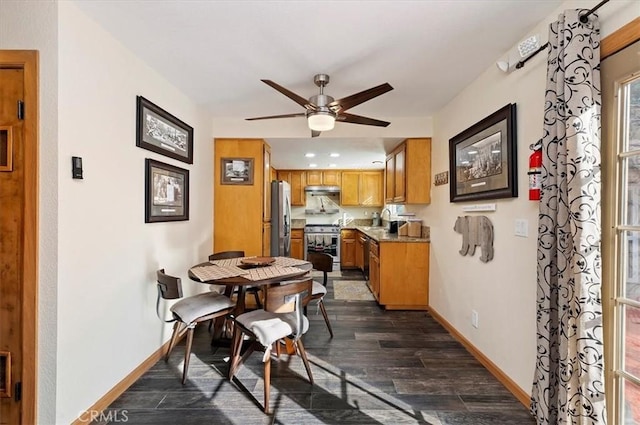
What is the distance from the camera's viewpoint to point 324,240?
609 cm

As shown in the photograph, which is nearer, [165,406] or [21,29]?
[21,29]

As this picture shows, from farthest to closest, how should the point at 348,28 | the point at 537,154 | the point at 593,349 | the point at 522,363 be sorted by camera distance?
1. the point at 522,363
2. the point at 348,28
3. the point at 537,154
4. the point at 593,349

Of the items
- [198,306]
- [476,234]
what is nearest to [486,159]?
[476,234]

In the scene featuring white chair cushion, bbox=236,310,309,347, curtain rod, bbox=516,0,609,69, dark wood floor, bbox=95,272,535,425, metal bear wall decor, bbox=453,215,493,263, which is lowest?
dark wood floor, bbox=95,272,535,425

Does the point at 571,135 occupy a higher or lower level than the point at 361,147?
lower

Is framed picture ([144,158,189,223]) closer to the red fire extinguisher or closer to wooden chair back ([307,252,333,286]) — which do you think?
wooden chair back ([307,252,333,286])

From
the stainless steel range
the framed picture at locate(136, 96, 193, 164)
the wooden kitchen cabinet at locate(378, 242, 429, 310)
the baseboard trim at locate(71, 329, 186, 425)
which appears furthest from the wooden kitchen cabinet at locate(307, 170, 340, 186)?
the baseboard trim at locate(71, 329, 186, 425)

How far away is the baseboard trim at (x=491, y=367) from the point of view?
6.16 feet

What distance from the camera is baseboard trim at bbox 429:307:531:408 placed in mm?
1877

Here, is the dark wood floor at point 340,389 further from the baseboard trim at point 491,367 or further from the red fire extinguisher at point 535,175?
the red fire extinguisher at point 535,175

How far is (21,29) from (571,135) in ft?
9.10

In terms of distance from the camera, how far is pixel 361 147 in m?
4.39

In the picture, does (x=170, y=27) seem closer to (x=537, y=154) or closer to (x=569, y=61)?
(x=569, y=61)

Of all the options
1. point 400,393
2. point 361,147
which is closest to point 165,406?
point 400,393
